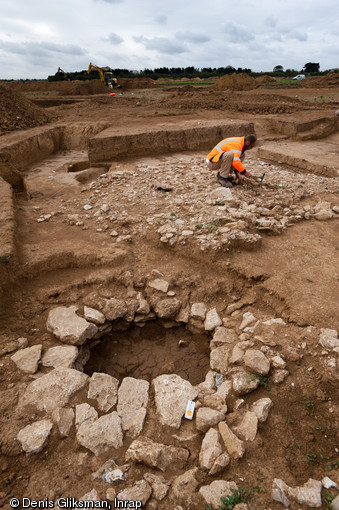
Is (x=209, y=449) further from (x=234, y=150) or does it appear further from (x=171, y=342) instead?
(x=234, y=150)

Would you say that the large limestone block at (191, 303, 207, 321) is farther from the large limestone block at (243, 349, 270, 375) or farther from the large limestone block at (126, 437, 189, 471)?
the large limestone block at (126, 437, 189, 471)

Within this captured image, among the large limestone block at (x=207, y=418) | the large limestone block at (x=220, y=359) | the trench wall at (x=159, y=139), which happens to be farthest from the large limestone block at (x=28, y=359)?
the trench wall at (x=159, y=139)

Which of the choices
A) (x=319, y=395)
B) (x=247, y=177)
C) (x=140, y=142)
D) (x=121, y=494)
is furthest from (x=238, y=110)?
(x=121, y=494)

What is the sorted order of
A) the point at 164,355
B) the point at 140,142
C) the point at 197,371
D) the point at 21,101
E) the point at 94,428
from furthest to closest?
the point at 21,101
the point at 140,142
the point at 164,355
the point at 197,371
the point at 94,428

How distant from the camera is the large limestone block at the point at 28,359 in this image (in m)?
2.54

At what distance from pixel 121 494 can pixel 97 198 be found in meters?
4.38

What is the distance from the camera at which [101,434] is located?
2127 mm

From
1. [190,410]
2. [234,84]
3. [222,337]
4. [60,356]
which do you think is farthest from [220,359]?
[234,84]

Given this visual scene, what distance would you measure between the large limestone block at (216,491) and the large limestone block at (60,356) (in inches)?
59.6

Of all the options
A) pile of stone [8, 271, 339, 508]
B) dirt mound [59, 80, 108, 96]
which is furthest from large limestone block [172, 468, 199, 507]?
dirt mound [59, 80, 108, 96]

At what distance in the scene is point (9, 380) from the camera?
244 cm

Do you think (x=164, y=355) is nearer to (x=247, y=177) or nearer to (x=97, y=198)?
(x=97, y=198)

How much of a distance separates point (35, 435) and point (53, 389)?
1.18 feet

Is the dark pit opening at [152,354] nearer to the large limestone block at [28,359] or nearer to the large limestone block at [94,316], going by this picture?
the large limestone block at [94,316]
